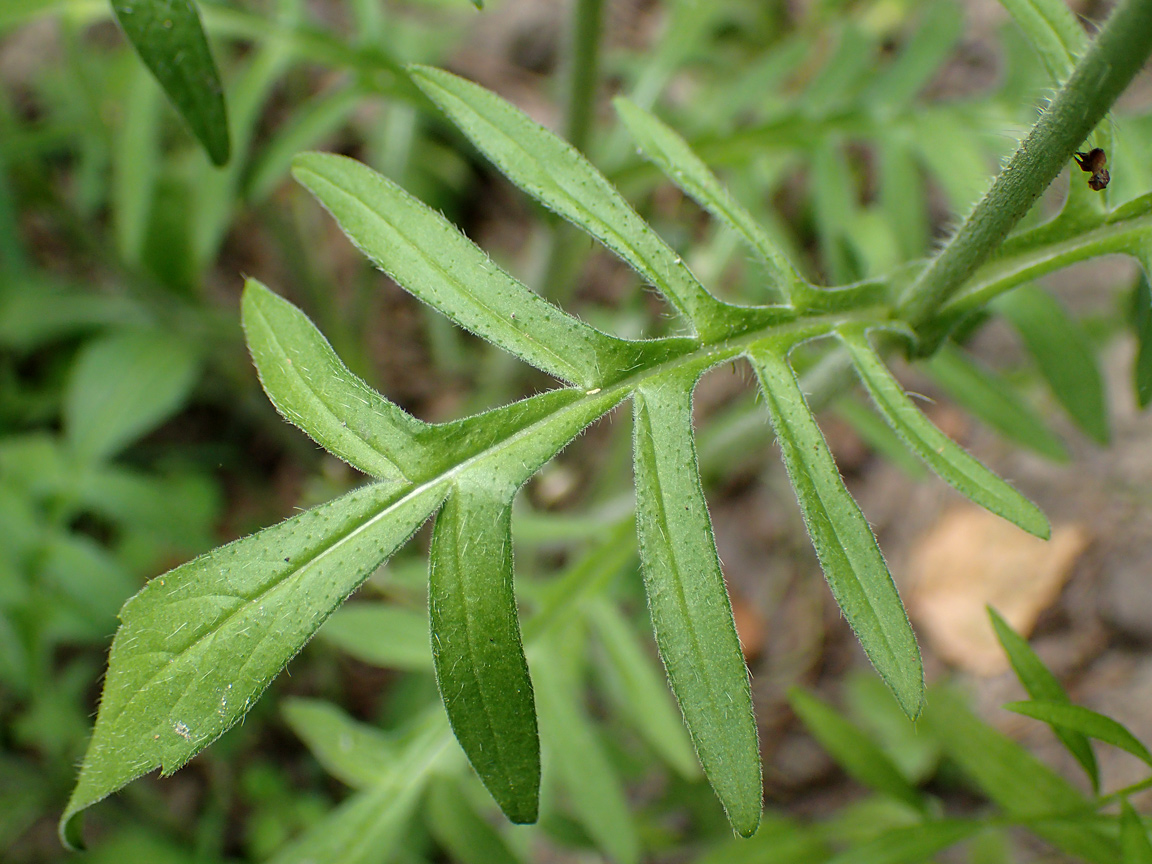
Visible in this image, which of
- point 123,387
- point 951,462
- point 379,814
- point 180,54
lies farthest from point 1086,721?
point 123,387

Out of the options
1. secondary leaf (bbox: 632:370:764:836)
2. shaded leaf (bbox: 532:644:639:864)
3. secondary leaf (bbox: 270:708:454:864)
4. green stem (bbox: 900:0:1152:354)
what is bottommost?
secondary leaf (bbox: 270:708:454:864)

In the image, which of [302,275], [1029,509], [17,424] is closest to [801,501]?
[1029,509]

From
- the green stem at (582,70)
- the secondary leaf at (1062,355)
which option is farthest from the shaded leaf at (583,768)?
the green stem at (582,70)

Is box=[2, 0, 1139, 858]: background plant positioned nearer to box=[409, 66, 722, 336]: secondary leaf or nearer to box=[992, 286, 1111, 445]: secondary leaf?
box=[409, 66, 722, 336]: secondary leaf

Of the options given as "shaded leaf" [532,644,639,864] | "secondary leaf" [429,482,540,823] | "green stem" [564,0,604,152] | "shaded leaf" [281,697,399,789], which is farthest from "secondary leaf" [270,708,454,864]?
"green stem" [564,0,604,152]

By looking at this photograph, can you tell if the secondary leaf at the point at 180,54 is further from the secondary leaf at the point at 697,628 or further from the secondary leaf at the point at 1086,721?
the secondary leaf at the point at 1086,721

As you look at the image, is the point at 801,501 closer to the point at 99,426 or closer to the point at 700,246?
the point at 99,426

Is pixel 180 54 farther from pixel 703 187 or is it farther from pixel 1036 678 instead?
pixel 1036 678
